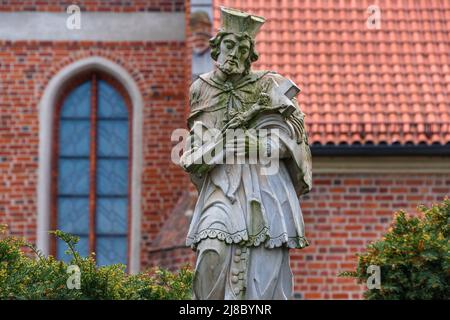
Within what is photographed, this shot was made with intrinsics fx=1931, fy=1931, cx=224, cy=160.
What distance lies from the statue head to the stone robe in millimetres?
113

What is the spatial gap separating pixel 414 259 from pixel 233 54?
4.78 m

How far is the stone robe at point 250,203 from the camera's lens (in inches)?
481

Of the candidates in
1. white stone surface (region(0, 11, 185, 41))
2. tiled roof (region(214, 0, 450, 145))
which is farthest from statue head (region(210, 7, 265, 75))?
white stone surface (region(0, 11, 185, 41))

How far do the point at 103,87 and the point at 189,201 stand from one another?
2660mm

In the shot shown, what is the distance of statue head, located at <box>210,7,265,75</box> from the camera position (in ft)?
41.4

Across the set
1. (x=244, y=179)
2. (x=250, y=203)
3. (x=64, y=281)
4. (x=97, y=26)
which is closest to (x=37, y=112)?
(x=97, y=26)

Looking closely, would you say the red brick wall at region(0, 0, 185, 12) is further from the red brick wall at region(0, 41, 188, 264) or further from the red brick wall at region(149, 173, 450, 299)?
the red brick wall at region(149, 173, 450, 299)

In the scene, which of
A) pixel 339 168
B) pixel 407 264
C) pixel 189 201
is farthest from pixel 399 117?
pixel 407 264

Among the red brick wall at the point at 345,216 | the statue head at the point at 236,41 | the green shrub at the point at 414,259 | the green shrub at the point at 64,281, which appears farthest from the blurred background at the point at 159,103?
the statue head at the point at 236,41

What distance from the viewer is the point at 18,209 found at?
2494 centimetres

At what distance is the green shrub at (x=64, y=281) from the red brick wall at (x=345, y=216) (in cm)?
527

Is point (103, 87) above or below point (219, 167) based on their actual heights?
above
